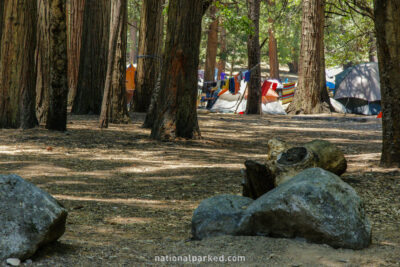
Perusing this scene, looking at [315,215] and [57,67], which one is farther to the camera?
[57,67]

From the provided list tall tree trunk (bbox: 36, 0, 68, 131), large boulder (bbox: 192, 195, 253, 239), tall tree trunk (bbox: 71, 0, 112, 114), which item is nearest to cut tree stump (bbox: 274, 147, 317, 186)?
large boulder (bbox: 192, 195, 253, 239)

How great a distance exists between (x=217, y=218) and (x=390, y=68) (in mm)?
3808

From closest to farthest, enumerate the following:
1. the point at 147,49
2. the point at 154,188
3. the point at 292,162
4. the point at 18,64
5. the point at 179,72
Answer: the point at 292,162, the point at 154,188, the point at 179,72, the point at 18,64, the point at 147,49

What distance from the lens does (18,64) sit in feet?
36.9

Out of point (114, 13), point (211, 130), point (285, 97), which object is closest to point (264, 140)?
point (211, 130)

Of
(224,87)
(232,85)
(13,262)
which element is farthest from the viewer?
(224,87)

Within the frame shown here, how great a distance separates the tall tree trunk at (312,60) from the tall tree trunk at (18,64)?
463 inches

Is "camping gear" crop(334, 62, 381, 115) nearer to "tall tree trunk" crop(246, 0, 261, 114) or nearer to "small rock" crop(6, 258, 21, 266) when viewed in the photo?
"tall tree trunk" crop(246, 0, 261, 114)

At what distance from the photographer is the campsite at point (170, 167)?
399 cm

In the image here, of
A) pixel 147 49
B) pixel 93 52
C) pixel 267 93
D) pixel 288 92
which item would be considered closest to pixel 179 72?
pixel 93 52

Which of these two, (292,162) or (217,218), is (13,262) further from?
(292,162)

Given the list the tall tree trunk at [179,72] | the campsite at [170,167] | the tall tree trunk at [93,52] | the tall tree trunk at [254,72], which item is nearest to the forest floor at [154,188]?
the campsite at [170,167]

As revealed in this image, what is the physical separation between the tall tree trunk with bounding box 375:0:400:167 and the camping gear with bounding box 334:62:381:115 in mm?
16851

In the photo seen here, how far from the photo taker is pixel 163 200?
6.48 m
